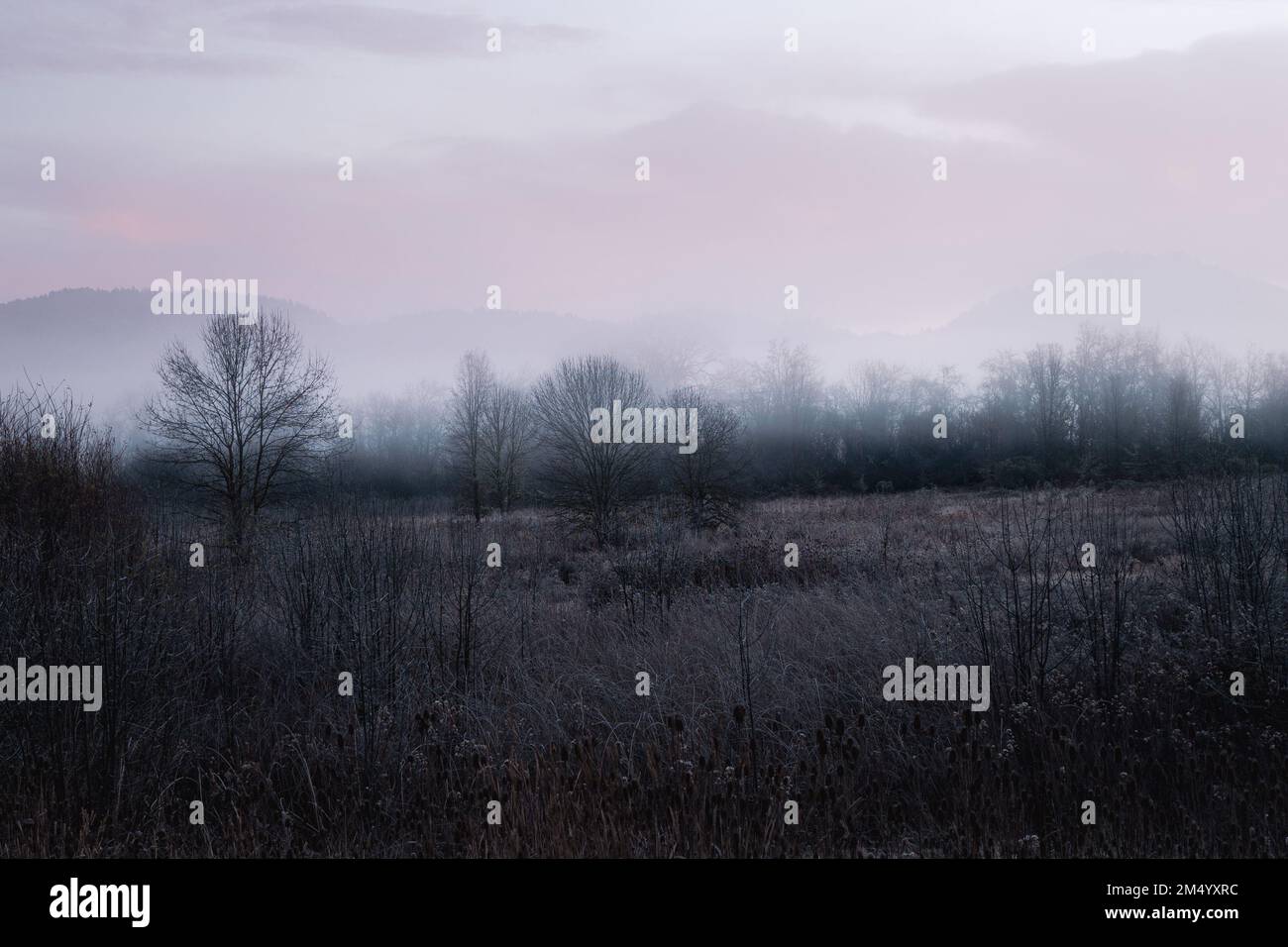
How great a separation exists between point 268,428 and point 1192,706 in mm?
32323

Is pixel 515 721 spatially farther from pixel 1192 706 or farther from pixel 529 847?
pixel 1192 706

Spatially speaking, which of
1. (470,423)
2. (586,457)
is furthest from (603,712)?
(470,423)

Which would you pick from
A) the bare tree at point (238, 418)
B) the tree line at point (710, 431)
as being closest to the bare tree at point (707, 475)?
the tree line at point (710, 431)

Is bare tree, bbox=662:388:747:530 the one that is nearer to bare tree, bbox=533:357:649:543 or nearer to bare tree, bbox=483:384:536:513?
bare tree, bbox=533:357:649:543

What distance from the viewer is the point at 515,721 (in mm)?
8375

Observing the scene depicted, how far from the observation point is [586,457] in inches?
1200

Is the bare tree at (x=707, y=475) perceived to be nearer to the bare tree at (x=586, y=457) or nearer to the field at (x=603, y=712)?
the bare tree at (x=586, y=457)

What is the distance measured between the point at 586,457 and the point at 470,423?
19437mm

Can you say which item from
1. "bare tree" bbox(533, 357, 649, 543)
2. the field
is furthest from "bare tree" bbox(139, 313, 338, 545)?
the field

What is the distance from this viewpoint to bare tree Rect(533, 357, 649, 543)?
1182 inches

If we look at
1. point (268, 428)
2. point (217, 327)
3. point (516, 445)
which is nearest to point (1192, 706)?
point (268, 428)

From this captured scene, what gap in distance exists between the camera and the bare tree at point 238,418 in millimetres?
32875

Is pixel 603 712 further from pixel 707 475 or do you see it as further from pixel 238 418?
pixel 238 418

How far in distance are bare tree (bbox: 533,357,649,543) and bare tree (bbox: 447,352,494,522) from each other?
10.5 metres
